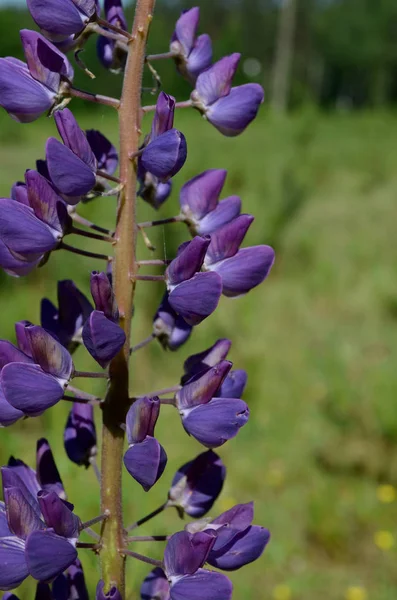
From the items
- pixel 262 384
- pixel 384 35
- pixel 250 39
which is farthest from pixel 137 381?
pixel 250 39

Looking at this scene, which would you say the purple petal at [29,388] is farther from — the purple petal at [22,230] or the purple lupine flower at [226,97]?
the purple lupine flower at [226,97]

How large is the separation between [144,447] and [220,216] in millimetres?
302

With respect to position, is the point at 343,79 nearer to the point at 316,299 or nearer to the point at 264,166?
the point at 264,166

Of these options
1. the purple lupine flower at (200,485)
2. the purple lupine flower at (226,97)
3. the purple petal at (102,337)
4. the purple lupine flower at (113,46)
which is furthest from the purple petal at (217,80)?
the purple lupine flower at (200,485)

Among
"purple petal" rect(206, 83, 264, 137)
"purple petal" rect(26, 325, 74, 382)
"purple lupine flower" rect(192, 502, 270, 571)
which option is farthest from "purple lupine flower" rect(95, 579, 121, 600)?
"purple petal" rect(206, 83, 264, 137)

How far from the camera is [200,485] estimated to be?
87 cm

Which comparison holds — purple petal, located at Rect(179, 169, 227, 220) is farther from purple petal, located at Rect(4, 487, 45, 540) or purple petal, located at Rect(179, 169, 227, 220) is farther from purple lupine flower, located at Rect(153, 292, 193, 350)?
purple petal, located at Rect(4, 487, 45, 540)

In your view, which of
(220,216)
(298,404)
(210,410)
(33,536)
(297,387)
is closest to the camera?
(33,536)

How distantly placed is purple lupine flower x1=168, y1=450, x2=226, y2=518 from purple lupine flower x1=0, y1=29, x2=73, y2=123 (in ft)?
1.45

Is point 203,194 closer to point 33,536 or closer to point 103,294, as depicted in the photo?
point 103,294

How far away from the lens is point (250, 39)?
97.9 feet

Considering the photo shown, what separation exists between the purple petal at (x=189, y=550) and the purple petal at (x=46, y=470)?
166mm

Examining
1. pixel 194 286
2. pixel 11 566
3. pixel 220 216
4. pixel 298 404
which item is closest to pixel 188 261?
pixel 194 286

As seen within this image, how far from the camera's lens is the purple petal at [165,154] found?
753 mm
